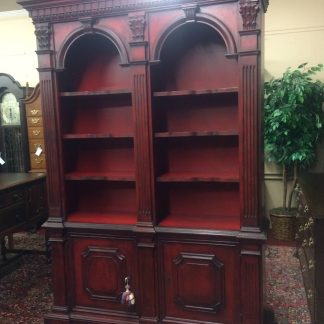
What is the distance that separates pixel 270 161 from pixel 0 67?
3.62 metres

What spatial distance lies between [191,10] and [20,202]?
2.29 meters

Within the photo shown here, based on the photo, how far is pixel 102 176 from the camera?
247cm

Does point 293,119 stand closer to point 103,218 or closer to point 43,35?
point 103,218

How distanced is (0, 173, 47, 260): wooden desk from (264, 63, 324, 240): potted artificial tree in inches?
93.8

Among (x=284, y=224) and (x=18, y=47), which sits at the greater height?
(x=18, y=47)

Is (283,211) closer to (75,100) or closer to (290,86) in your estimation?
(290,86)

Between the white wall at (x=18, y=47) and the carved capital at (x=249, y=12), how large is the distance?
139 inches

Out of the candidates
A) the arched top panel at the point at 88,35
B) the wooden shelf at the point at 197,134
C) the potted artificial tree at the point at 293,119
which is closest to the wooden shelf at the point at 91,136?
the wooden shelf at the point at 197,134

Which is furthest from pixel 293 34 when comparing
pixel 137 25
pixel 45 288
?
pixel 45 288

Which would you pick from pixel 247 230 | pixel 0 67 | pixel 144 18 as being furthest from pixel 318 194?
pixel 0 67

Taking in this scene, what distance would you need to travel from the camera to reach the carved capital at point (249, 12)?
201 cm

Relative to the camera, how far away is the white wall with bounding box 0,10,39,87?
4.86 meters

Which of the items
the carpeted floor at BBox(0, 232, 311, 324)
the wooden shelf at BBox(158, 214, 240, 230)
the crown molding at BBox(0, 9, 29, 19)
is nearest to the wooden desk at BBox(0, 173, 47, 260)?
the carpeted floor at BBox(0, 232, 311, 324)

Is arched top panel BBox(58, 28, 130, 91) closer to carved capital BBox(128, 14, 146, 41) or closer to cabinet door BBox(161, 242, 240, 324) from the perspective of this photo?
carved capital BBox(128, 14, 146, 41)
